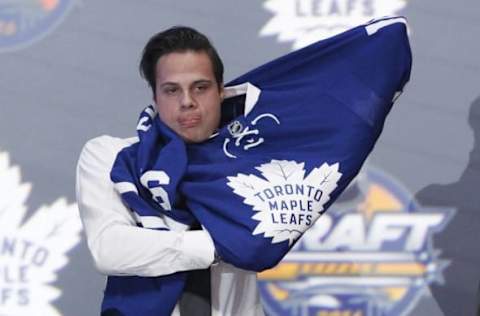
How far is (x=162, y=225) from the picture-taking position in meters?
1.09

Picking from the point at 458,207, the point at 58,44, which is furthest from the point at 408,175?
the point at 58,44

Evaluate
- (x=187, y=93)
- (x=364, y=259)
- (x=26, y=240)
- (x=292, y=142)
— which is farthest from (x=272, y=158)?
(x=26, y=240)

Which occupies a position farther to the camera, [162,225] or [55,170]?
[55,170]

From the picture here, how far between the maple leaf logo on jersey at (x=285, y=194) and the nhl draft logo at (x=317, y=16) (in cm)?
59

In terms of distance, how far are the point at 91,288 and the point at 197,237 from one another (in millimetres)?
721

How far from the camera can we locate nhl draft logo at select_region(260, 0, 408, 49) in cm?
164

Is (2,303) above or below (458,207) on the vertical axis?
below

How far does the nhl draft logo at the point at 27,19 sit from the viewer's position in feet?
5.60

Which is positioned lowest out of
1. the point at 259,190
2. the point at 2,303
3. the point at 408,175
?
the point at 2,303

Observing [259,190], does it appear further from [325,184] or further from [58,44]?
[58,44]

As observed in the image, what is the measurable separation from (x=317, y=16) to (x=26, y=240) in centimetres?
74

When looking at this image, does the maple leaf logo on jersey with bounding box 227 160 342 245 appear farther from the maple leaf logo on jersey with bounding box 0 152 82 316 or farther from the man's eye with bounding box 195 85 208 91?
the maple leaf logo on jersey with bounding box 0 152 82 316

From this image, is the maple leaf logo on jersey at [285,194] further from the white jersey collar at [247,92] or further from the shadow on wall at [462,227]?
the shadow on wall at [462,227]

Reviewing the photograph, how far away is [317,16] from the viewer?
65.3 inches
